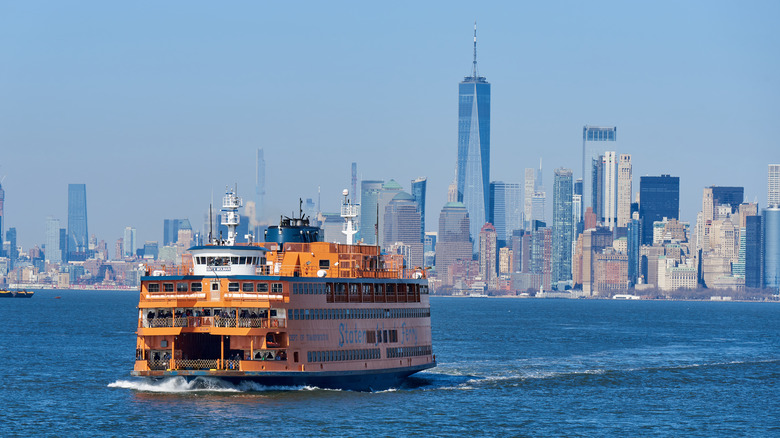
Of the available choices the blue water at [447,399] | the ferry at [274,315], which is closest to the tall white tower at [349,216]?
the ferry at [274,315]

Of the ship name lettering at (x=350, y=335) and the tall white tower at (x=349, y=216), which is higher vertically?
the tall white tower at (x=349, y=216)

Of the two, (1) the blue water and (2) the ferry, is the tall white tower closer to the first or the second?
(2) the ferry

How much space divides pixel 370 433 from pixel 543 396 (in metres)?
16.7

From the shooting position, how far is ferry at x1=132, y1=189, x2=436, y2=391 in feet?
181

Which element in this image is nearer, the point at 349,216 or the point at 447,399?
the point at 447,399

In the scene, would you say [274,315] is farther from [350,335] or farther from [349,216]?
[349,216]

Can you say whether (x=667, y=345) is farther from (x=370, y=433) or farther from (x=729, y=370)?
(x=370, y=433)

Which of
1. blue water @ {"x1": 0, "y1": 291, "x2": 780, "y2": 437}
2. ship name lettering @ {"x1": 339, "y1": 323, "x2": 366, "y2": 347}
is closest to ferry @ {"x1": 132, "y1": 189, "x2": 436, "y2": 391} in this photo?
ship name lettering @ {"x1": 339, "y1": 323, "x2": 366, "y2": 347}

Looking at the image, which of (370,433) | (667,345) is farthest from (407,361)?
(667,345)

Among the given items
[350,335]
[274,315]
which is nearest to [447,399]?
[350,335]

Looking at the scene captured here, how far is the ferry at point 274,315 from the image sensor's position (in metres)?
55.2

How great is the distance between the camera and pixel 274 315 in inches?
2189

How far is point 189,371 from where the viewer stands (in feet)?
180

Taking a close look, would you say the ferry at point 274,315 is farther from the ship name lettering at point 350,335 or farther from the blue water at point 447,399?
the blue water at point 447,399
